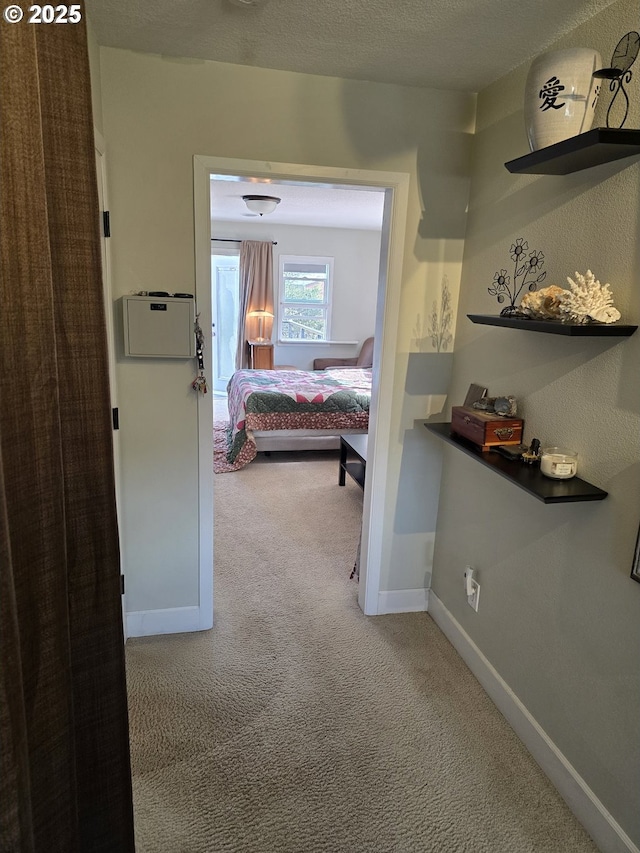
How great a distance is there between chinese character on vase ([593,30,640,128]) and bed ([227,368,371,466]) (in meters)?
3.54

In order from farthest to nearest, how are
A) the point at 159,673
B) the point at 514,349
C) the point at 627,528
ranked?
the point at 159,673 < the point at 514,349 < the point at 627,528

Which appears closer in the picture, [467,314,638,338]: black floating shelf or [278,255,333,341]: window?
[467,314,638,338]: black floating shelf

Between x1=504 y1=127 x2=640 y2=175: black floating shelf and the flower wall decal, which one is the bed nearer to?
the flower wall decal

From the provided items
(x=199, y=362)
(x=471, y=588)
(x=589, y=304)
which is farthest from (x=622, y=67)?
(x=471, y=588)

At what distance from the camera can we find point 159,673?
232 centimetres

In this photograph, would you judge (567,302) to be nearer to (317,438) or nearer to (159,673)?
(159,673)

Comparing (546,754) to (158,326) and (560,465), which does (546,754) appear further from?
(158,326)

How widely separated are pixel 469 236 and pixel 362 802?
2.18 meters

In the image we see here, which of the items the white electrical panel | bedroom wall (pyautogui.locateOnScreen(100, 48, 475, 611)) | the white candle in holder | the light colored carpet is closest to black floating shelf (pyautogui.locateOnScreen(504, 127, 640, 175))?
bedroom wall (pyautogui.locateOnScreen(100, 48, 475, 611))

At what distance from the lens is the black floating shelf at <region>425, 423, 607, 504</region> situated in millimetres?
1582

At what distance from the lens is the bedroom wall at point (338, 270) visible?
732 cm

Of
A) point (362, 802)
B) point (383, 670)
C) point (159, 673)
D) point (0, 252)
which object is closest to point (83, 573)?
point (0, 252)

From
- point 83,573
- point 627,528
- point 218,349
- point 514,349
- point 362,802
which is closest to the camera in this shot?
point 83,573

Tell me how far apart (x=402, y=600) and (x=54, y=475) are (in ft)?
7.54
